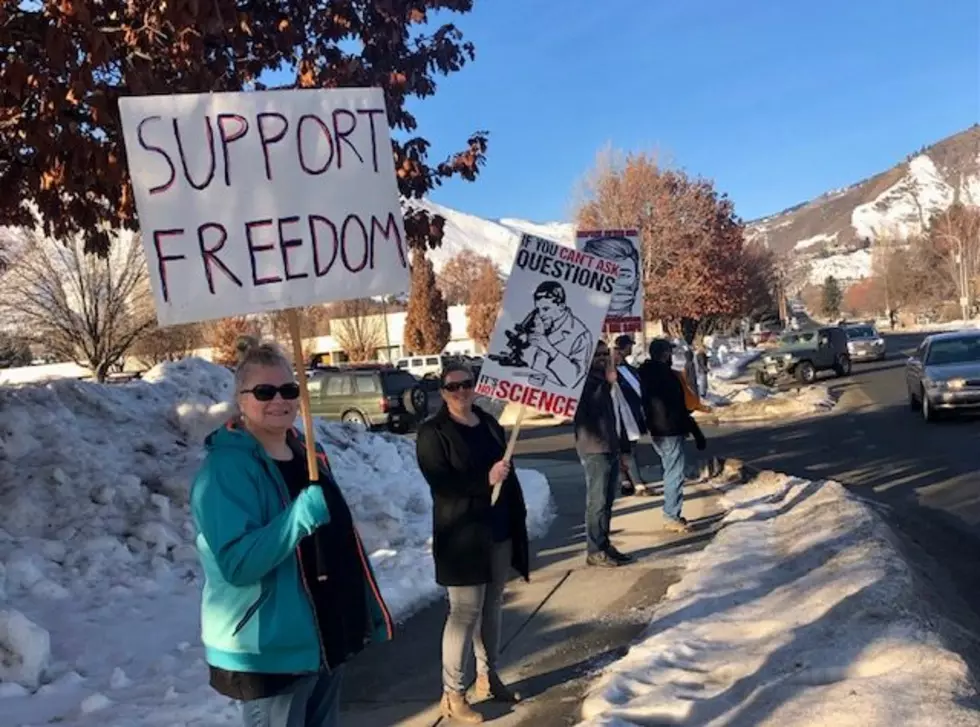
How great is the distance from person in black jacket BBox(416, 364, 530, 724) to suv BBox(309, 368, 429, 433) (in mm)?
19595

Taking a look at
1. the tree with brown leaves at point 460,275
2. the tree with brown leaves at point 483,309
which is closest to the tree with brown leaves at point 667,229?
the tree with brown leaves at point 483,309

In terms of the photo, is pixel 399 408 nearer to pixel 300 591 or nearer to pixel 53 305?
pixel 53 305

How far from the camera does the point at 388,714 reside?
196 inches

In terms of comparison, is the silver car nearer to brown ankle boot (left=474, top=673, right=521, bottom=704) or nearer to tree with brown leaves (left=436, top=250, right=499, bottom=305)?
brown ankle boot (left=474, top=673, right=521, bottom=704)

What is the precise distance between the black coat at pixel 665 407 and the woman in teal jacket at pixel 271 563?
20.6 ft

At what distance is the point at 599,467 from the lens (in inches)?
309

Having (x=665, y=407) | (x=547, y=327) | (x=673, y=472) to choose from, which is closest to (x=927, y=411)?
(x=673, y=472)

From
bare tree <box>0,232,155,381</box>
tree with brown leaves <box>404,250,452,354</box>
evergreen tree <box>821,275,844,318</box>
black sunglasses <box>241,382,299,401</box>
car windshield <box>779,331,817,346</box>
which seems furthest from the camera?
evergreen tree <box>821,275,844,318</box>

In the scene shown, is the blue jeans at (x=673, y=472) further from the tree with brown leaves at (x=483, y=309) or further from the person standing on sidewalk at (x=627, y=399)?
the tree with brown leaves at (x=483, y=309)

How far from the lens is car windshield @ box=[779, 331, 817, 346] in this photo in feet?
102

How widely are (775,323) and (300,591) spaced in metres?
98.4

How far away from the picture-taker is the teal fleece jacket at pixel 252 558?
8.83 ft

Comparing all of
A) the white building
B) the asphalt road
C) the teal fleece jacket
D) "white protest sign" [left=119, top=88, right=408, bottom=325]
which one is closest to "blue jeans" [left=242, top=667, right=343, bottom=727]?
the teal fleece jacket

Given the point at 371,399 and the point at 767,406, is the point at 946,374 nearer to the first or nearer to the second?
the point at 767,406
